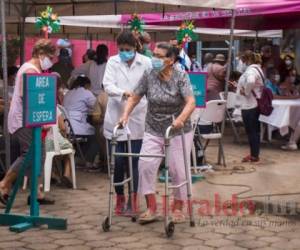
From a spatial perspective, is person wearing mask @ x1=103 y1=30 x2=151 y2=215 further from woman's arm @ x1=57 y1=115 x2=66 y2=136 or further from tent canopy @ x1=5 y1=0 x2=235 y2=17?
tent canopy @ x1=5 y1=0 x2=235 y2=17

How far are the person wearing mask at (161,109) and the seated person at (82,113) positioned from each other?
10.2 ft

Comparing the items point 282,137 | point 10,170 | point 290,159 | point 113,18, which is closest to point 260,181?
point 290,159

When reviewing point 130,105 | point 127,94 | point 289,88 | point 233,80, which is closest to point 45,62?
point 127,94

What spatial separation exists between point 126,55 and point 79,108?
296cm

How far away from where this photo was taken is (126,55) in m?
6.05

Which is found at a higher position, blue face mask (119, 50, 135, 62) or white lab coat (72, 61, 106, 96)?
blue face mask (119, 50, 135, 62)

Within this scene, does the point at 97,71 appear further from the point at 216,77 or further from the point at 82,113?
the point at 216,77

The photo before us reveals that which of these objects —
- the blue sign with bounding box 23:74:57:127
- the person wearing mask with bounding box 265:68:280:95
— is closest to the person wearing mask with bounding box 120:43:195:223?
the blue sign with bounding box 23:74:57:127

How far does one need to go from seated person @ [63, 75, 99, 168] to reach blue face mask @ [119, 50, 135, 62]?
2.89 m

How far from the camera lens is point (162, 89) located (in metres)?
5.74

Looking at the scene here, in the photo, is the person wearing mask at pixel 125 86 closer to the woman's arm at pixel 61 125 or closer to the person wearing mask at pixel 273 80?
the woman's arm at pixel 61 125

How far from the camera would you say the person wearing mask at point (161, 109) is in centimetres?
Result: 571

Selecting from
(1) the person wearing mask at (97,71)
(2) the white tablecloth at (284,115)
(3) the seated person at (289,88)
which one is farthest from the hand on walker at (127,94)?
(3) the seated person at (289,88)

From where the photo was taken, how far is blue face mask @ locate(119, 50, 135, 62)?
19.8 ft
